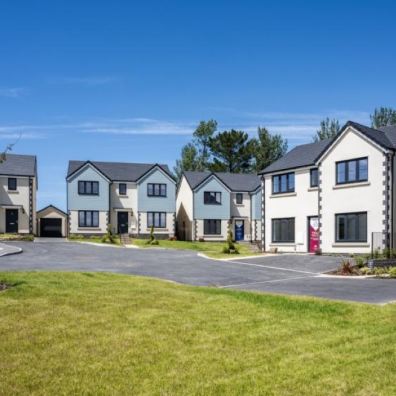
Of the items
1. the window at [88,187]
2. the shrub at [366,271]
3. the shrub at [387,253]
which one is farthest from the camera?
the window at [88,187]

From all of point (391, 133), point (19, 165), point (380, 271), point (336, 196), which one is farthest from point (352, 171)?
point (19, 165)

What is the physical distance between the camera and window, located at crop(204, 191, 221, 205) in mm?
59500

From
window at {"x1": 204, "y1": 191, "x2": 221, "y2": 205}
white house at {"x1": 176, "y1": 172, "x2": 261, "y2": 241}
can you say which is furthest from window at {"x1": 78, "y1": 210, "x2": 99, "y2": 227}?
window at {"x1": 204, "y1": 191, "x2": 221, "y2": 205}

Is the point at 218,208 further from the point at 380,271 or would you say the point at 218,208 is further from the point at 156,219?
the point at 380,271

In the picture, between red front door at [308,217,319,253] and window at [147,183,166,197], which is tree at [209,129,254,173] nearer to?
window at [147,183,166,197]

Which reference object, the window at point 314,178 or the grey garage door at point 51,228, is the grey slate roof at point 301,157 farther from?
the grey garage door at point 51,228

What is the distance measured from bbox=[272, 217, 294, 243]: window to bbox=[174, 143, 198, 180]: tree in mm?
46683

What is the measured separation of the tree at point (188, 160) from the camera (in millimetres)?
85438

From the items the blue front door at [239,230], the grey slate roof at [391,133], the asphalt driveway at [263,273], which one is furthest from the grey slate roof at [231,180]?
the asphalt driveway at [263,273]

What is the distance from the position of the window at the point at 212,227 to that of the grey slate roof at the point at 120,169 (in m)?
6.73

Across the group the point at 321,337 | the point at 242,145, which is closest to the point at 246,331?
the point at 321,337

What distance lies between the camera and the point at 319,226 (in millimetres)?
33875

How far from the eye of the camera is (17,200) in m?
54.4

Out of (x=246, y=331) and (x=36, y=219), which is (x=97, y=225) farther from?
(x=246, y=331)
